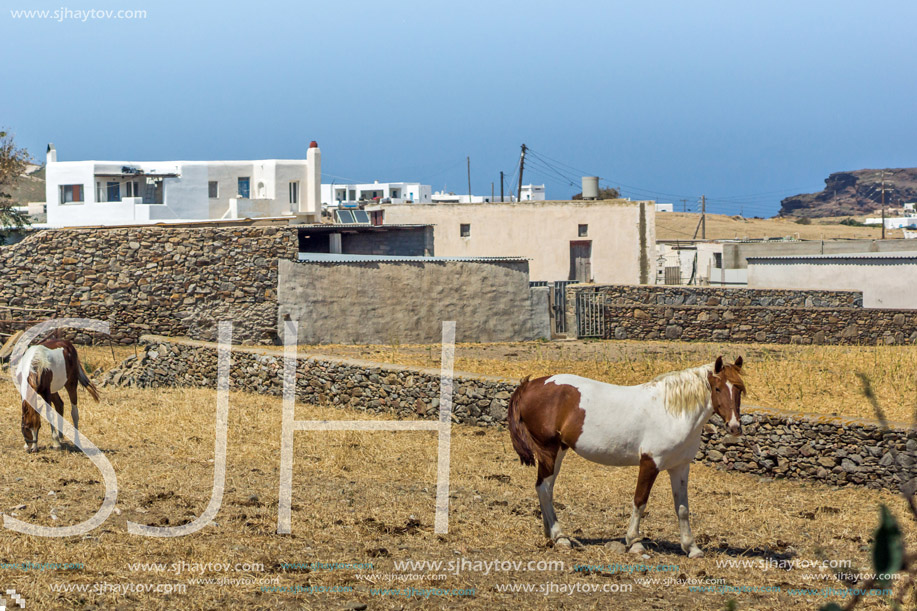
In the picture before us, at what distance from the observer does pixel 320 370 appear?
758 inches

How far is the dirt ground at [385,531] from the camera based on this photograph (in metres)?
7.82

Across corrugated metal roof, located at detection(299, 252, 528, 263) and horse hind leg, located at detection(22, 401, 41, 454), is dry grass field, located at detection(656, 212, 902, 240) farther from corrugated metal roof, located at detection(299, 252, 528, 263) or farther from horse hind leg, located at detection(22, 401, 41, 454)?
horse hind leg, located at detection(22, 401, 41, 454)

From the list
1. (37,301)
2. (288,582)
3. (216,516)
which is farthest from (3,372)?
(288,582)

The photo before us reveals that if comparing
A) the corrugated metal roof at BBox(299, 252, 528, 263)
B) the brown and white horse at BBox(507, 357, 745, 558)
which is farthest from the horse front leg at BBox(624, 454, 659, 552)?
the corrugated metal roof at BBox(299, 252, 528, 263)

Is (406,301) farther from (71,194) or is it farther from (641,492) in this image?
(71,194)

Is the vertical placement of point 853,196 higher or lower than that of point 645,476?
higher

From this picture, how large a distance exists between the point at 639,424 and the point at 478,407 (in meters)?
7.83

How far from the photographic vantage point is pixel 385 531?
966 centimetres

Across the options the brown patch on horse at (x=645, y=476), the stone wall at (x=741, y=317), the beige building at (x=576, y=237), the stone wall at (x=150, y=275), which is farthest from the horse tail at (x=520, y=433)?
the beige building at (x=576, y=237)

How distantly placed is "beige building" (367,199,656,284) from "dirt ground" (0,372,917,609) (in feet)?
99.2

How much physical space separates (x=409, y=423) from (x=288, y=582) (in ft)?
28.7

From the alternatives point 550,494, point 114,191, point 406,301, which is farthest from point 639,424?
point 114,191

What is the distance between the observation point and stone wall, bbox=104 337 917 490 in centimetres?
1252

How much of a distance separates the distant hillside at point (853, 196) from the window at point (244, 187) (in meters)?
121
